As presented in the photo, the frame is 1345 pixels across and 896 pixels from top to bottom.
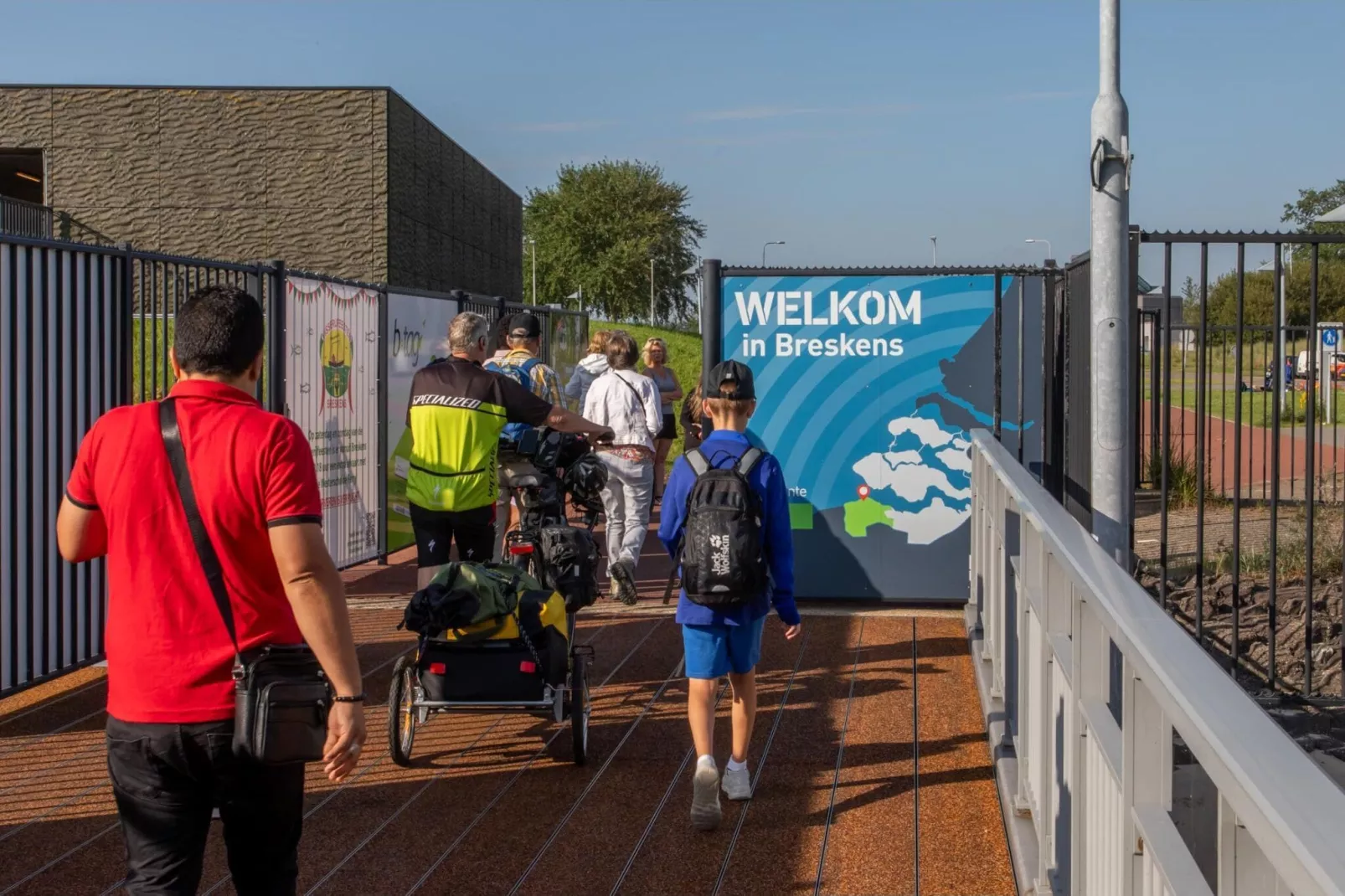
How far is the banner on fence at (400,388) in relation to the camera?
40.7ft

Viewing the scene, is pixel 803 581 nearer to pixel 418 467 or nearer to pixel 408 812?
pixel 418 467

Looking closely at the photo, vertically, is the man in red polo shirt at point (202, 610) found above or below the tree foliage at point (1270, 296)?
below

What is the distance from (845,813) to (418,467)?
8.85 ft

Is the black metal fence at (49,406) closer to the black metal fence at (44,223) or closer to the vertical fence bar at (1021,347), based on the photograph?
the vertical fence bar at (1021,347)

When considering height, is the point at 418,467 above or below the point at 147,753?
above

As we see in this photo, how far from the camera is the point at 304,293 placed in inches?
417

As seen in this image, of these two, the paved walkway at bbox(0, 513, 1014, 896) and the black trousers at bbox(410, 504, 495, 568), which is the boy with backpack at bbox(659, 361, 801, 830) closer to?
the paved walkway at bbox(0, 513, 1014, 896)

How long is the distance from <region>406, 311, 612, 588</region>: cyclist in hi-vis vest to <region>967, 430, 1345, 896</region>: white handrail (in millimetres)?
2366

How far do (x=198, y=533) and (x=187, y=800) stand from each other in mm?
596

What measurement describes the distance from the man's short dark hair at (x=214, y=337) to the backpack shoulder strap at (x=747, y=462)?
2.35 m

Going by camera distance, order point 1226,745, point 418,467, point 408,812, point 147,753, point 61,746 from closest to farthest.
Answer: point 1226,745 → point 147,753 → point 408,812 → point 61,746 → point 418,467

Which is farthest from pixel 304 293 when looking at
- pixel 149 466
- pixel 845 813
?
pixel 149 466

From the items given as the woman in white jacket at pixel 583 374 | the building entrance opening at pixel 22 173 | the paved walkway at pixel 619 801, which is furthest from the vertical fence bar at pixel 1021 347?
the building entrance opening at pixel 22 173

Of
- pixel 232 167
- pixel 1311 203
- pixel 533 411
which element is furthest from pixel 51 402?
pixel 1311 203
